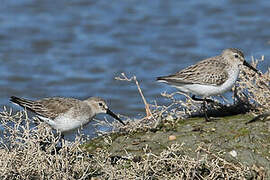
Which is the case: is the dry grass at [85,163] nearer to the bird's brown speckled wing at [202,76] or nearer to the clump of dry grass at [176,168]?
the clump of dry grass at [176,168]

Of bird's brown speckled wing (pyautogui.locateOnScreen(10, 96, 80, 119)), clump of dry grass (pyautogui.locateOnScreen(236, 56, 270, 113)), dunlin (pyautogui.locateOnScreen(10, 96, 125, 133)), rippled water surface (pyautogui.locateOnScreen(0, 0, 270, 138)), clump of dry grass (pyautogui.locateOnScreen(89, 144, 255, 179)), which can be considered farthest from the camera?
rippled water surface (pyautogui.locateOnScreen(0, 0, 270, 138))

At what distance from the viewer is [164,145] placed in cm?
814

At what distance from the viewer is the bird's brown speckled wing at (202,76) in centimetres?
901

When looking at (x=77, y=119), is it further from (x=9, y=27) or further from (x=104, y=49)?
(x=9, y=27)

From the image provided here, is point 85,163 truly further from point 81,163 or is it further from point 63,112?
point 63,112

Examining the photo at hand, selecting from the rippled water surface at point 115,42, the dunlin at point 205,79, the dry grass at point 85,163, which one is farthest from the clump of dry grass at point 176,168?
the rippled water surface at point 115,42

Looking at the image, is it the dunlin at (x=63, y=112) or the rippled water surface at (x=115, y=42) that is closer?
the dunlin at (x=63, y=112)

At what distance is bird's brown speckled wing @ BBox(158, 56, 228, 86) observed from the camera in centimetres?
901

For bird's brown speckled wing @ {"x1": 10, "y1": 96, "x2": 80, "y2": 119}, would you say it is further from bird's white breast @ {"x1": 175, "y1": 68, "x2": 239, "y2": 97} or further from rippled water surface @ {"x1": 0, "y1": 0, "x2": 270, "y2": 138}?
rippled water surface @ {"x1": 0, "y1": 0, "x2": 270, "y2": 138}

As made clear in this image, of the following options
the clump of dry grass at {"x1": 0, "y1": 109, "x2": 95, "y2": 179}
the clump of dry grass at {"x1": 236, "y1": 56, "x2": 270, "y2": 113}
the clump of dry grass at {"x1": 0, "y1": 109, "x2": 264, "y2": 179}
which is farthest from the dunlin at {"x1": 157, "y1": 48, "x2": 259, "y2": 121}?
the clump of dry grass at {"x1": 0, "y1": 109, "x2": 95, "y2": 179}

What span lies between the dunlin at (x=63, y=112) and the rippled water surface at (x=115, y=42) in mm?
4180

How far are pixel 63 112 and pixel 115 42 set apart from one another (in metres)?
8.73

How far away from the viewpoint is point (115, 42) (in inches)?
685

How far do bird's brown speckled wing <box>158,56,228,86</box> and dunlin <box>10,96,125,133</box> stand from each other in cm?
88
